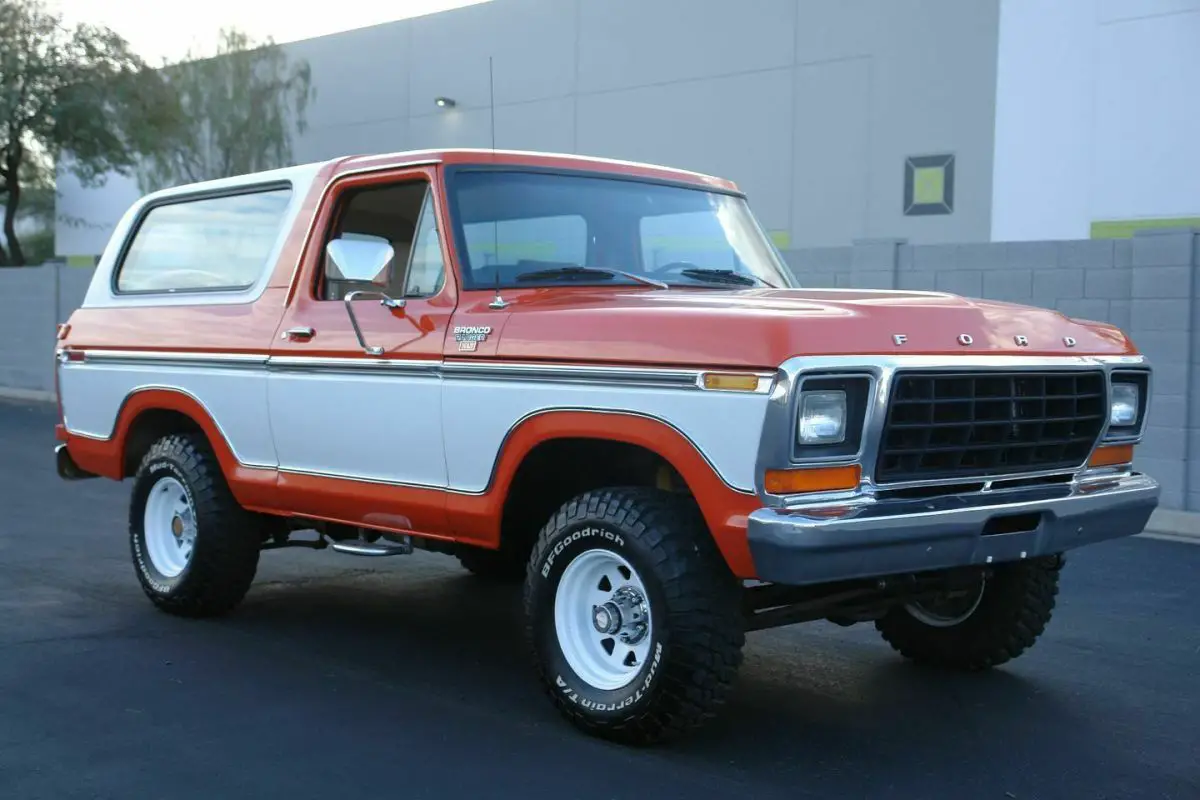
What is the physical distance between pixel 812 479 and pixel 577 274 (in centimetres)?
158

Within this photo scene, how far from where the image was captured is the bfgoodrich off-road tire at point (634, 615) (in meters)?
4.42

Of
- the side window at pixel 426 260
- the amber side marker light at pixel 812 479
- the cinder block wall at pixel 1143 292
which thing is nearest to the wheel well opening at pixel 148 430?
the side window at pixel 426 260

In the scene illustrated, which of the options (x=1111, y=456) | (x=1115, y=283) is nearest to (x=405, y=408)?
(x=1111, y=456)

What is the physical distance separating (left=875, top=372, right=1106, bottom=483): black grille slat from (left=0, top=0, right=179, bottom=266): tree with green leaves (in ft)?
108

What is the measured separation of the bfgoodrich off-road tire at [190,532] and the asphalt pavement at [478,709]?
14 cm

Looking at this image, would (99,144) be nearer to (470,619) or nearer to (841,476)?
(470,619)

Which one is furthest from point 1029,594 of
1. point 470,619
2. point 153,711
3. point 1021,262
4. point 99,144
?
point 99,144

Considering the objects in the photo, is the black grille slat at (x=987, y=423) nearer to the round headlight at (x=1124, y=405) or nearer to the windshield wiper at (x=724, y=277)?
the round headlight at (x=1124, y=405)

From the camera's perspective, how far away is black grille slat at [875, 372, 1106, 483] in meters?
4.36

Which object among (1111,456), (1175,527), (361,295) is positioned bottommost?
(1175,527)

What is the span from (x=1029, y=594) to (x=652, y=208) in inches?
87.8

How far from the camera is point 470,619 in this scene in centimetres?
672

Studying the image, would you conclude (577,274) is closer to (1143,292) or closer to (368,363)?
(368,363)

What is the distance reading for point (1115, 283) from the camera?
1080 centimetres
